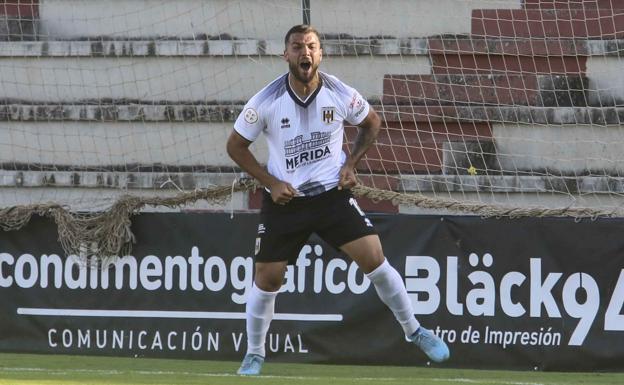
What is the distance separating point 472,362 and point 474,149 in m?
2.92

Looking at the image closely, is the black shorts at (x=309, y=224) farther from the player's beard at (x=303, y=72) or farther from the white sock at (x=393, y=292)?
the player's beard at (x=303, y=72)

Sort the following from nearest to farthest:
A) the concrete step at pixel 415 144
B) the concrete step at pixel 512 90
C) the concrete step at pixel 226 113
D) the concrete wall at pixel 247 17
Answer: the concrete step at pixel 226 113 → the concrete step at pixel 415 144 → the concrete step at pixel 512 90 → the concrete wall at pixel 247 17

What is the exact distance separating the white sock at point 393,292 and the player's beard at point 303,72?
51.9 inches

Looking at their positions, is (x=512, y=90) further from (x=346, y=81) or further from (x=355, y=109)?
(x=355, y=109)

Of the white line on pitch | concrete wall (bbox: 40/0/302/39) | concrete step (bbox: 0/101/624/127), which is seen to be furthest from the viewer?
concrete wall (bbox: 40/0/302/39)

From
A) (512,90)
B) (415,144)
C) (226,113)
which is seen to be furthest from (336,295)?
(512,90)

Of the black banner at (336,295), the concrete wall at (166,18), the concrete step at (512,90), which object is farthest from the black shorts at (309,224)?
the concrete wall at (166,18)

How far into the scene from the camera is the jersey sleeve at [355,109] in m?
8.73

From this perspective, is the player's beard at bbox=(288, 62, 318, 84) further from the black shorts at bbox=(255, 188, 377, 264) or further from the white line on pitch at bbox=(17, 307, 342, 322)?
the white line on pitch at bbox=(17, 307, 342, 322)

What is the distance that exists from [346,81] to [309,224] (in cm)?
461

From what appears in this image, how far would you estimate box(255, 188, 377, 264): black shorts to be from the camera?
8.55 m

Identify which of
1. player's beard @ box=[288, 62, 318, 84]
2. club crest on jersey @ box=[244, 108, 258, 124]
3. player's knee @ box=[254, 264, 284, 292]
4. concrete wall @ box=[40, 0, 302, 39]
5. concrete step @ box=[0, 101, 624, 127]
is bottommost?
player's knee @ box=[254, 264, 284, 292]

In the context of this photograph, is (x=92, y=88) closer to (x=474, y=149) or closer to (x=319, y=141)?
(x=474, y=149)

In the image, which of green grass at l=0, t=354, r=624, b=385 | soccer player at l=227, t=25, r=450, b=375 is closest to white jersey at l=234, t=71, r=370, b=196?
soccer player at l=227, t=25, r=450, b=375
